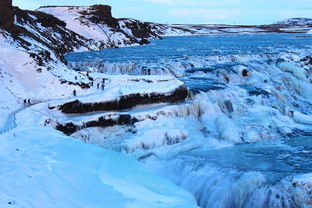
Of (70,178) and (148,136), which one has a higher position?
(70,178)

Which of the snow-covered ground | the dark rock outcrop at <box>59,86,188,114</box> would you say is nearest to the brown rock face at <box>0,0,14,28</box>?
the dark rock outcrop at <box>59,86,188,114</box>

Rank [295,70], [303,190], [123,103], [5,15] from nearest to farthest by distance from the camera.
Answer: [303,190] → [123,103] → [5,15] → [295,70]

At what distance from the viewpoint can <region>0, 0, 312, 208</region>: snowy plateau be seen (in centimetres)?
1034

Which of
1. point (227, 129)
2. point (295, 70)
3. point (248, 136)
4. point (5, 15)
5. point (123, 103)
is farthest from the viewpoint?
point (295, 70)

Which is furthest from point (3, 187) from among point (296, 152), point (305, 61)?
point (305, 61)

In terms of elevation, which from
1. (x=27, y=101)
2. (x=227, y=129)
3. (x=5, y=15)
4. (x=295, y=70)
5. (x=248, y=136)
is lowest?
(x=248, y=136)

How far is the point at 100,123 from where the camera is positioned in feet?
57.2

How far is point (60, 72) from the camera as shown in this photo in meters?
21.6

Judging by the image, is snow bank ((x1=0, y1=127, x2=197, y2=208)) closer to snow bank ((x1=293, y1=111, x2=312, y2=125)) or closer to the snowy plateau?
the snowy plateau

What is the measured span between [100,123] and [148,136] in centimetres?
226

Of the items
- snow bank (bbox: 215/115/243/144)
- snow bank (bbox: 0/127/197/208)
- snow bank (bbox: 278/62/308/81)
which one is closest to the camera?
snow bank (bbox: 0/127/197/208)

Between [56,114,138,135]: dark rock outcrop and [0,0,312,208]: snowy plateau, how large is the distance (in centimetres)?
4

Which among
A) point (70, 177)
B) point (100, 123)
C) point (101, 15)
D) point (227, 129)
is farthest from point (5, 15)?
point (101, 15)

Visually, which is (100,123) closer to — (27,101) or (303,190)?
(27,101)
